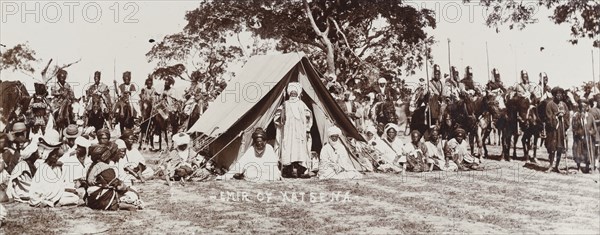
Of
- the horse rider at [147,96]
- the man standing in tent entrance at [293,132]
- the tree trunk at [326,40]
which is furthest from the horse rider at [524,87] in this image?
the horse rider at [147,96]

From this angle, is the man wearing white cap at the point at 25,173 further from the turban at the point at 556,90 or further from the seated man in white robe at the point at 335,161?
the turban at the point at 556,90

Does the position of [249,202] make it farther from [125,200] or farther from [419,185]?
[419,185]

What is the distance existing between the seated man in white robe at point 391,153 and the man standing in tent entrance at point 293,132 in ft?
4.80

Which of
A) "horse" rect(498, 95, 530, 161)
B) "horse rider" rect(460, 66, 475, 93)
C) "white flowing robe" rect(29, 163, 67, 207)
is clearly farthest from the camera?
"horse rider" rect(460, 66, 475, 93)

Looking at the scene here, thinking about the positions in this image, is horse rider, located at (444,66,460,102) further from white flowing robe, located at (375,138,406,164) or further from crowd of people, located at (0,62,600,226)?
white flowing robe, located at (375,138,406,164)

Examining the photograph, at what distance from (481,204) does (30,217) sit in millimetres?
5415

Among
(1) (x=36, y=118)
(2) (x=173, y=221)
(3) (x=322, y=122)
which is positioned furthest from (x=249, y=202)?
(1) (x=36, y=118)

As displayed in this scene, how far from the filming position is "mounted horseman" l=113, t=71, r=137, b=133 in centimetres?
1341

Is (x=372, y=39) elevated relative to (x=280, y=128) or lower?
elevated

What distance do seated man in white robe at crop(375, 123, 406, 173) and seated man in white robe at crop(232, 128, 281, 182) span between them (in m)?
2.10

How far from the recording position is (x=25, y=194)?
23.4ft

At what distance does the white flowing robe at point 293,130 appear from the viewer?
9633 mm

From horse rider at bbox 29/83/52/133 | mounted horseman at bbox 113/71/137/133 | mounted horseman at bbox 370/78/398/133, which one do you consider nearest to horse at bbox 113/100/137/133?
mounted horseman at bbox 113/71/137/133

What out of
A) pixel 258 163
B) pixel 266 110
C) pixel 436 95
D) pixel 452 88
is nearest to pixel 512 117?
pixel 452 88
